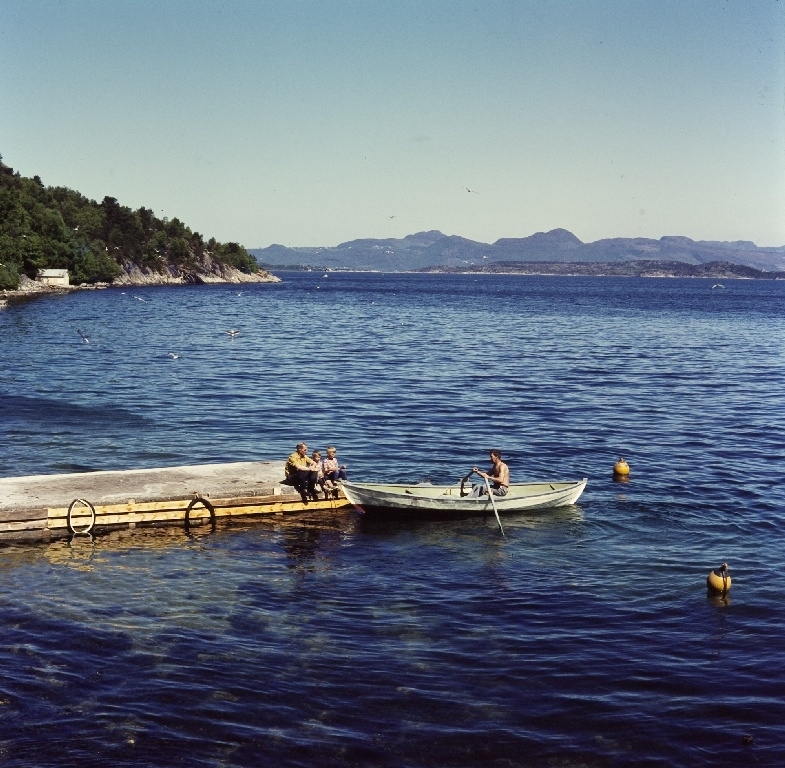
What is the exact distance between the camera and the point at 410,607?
23203 mm

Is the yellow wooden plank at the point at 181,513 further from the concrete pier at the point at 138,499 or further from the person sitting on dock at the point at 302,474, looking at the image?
the person sitting on dock at the point at 302,474

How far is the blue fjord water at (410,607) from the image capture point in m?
17.0

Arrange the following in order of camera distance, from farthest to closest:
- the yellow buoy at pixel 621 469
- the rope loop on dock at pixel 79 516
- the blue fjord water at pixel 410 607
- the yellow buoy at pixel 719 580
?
the yellow buoy at pixel 621 469 → the rope loop on dock at pixel 79 516 → the yellow buoy at pixel 719 580 → the blue fjord water at pixel 410 607

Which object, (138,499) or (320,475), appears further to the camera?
(320,475)

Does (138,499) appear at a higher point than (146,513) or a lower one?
higher

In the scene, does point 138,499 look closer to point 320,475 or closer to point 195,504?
point 195,504

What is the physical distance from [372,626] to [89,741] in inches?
292

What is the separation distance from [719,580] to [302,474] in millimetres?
13641

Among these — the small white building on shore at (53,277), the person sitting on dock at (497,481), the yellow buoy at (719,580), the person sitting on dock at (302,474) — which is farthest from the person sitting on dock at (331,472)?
the small white building on shore at (53,277)

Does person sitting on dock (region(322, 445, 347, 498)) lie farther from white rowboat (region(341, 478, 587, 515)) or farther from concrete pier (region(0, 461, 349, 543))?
white rowboat (region(341, 478, 587, 515))

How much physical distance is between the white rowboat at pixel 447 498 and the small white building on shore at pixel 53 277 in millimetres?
162268

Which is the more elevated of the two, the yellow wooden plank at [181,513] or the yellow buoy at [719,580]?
the yellow wooden plank at [181,513]

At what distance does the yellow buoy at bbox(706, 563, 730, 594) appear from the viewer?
24.2 meters

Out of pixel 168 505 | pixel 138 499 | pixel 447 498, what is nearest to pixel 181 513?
pixel 168 505
